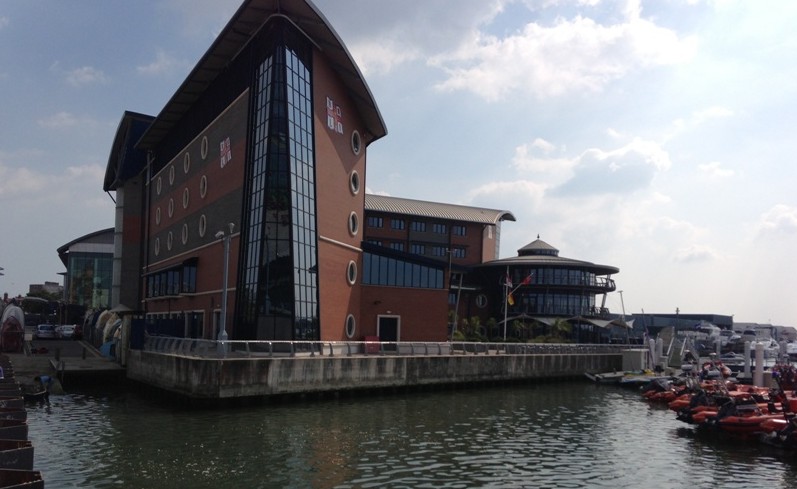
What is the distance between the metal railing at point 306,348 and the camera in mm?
33219

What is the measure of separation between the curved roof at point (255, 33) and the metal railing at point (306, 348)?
20673 mm

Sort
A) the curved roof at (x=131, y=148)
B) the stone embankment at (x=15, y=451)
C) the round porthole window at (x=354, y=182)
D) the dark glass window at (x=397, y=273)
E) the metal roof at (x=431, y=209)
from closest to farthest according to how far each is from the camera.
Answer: the stone embankment at (x=15, y=451)
the round porthole window at (x=354, y=182)
the dark glass window at (x=397, y=273)
the curved roof at (x=131, y=148)
the metal roof at (x=431, y=209)

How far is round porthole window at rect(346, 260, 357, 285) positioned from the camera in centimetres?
5369

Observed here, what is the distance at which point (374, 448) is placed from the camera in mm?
23781

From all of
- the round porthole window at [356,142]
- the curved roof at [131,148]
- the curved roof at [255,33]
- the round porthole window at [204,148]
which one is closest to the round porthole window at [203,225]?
the round porthole window at [204,148]

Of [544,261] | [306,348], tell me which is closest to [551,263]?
[544,261]

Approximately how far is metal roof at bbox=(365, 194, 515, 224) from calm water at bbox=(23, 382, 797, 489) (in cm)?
5922

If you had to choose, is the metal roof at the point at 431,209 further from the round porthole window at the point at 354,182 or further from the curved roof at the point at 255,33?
the round porthole window at the point at 354,182

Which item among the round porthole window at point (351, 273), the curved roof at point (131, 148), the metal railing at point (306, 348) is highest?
the curved roof at point (131, 148)

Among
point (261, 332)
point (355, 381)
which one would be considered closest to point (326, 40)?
point (261, 332)

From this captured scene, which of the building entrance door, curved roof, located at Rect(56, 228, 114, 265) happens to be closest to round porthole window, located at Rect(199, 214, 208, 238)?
the building entrance door

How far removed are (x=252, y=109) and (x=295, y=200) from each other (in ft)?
24.6

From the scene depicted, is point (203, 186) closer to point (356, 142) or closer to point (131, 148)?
point (356, 142)

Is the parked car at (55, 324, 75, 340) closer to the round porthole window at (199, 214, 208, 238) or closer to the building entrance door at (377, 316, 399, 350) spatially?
the round porthole window at (199, 214, 208, 238)
